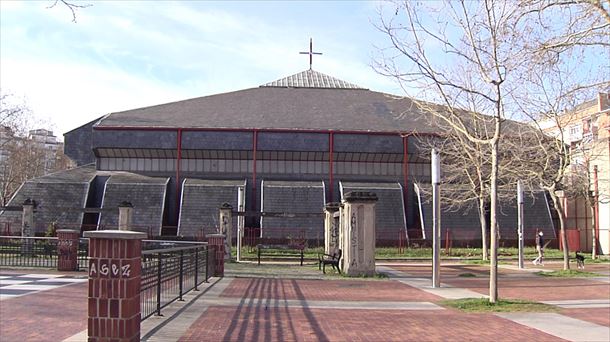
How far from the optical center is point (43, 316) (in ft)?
35.4

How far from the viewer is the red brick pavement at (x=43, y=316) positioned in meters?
9.09

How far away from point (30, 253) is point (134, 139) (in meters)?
28.2

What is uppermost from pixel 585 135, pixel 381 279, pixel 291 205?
pixel 585 135

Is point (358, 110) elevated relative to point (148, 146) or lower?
elevated

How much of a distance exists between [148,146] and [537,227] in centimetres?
3202

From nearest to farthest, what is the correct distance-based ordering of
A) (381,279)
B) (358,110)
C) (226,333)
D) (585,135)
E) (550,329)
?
(226,333) < (550,329) < (381,279) < (585,135) < (358,110)

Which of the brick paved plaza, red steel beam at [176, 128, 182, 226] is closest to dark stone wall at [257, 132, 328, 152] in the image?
red steel beam at [176, 128, 182, 226]

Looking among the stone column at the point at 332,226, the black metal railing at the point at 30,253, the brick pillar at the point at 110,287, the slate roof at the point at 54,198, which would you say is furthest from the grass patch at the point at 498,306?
the slate roof at the point at 54,198

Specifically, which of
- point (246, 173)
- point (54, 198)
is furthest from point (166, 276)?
point (246, 173)

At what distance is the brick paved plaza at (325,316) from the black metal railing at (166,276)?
0.90 ft

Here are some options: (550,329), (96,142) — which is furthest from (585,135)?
(96,142)

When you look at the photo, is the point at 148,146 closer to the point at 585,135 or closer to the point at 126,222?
the point at 126,222

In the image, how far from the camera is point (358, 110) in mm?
55562

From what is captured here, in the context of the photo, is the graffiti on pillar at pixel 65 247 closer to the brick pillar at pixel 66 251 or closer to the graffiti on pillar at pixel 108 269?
the brick pillar at pixel 66 251
